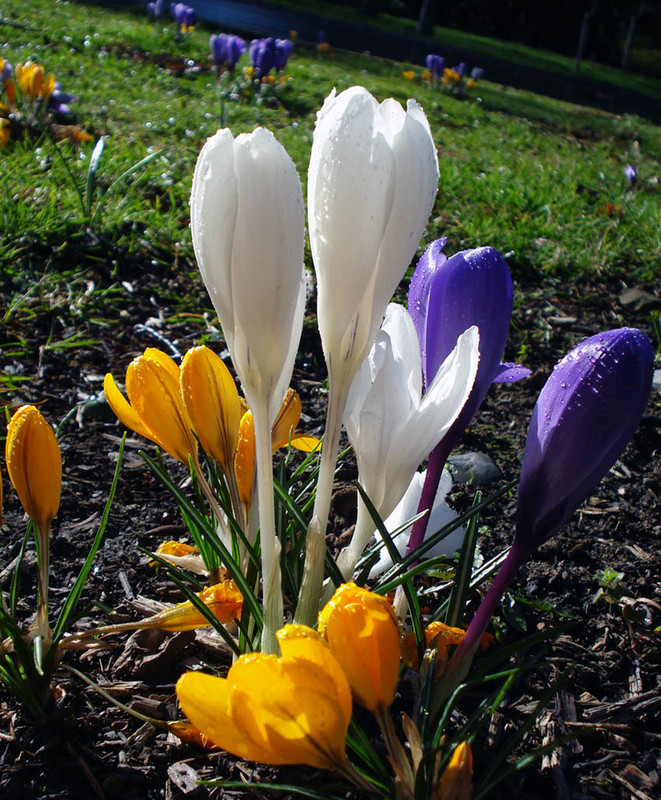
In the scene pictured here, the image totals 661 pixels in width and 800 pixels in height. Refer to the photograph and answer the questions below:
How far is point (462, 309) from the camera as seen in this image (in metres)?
0.98

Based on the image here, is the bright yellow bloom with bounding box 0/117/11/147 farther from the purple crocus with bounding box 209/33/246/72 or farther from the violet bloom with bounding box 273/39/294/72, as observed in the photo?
the purple crocus with bounding box 209/33/246/72

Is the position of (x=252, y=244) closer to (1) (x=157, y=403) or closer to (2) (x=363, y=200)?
(2) (x=363, y=200)

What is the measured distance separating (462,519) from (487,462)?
906 millimetres

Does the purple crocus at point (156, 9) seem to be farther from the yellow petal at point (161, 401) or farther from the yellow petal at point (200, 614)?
the yellow petal at point (200, 614)

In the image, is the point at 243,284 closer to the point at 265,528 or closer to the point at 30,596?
the point at 265,528

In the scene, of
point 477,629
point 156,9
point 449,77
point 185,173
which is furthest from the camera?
point 156,9

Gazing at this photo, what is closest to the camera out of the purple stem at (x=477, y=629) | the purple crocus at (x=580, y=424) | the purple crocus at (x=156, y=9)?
the purple crocus at (x=580, y=424)

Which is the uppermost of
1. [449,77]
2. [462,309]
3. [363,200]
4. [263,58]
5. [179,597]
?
[449,77]

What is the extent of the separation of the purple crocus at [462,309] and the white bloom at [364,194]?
0.18 metres

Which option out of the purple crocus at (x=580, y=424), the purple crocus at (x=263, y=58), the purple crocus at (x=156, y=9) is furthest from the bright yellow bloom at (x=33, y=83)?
the purple crocus at (x=156, y=9)

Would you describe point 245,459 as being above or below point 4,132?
below

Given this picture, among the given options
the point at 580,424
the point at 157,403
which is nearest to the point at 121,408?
the point at 157,403

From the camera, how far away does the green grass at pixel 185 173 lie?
2.65 meters

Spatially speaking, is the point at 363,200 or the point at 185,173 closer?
the point at 363,200
